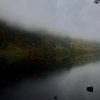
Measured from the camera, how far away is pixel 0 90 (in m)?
36.1

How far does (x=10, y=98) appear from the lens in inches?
1186

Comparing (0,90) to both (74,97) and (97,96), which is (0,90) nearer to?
(74,97)

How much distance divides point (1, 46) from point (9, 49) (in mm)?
6709

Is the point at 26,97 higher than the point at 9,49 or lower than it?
lower

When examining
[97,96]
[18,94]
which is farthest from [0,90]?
[97,96]

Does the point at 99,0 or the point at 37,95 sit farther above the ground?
the point at 99,0

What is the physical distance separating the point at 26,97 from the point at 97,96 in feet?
26.8

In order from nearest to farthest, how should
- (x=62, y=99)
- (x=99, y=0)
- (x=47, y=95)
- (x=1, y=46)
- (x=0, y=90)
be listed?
(x=99, y=0) → (x=62, y=99) → (x=47, y=95) → (x=0, y=90) → (x=1, y=46)

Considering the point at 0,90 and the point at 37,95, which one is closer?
the point at 37,95

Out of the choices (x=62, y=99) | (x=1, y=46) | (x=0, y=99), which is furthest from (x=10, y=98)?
(x=1, y=46)

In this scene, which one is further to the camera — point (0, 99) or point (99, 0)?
point (0, 99)

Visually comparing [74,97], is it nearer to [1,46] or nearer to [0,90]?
[0,90]

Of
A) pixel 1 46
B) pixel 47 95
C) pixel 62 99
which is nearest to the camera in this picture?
pixel 62 99

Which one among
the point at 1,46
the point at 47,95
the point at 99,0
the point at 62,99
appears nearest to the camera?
the point at 99,0
